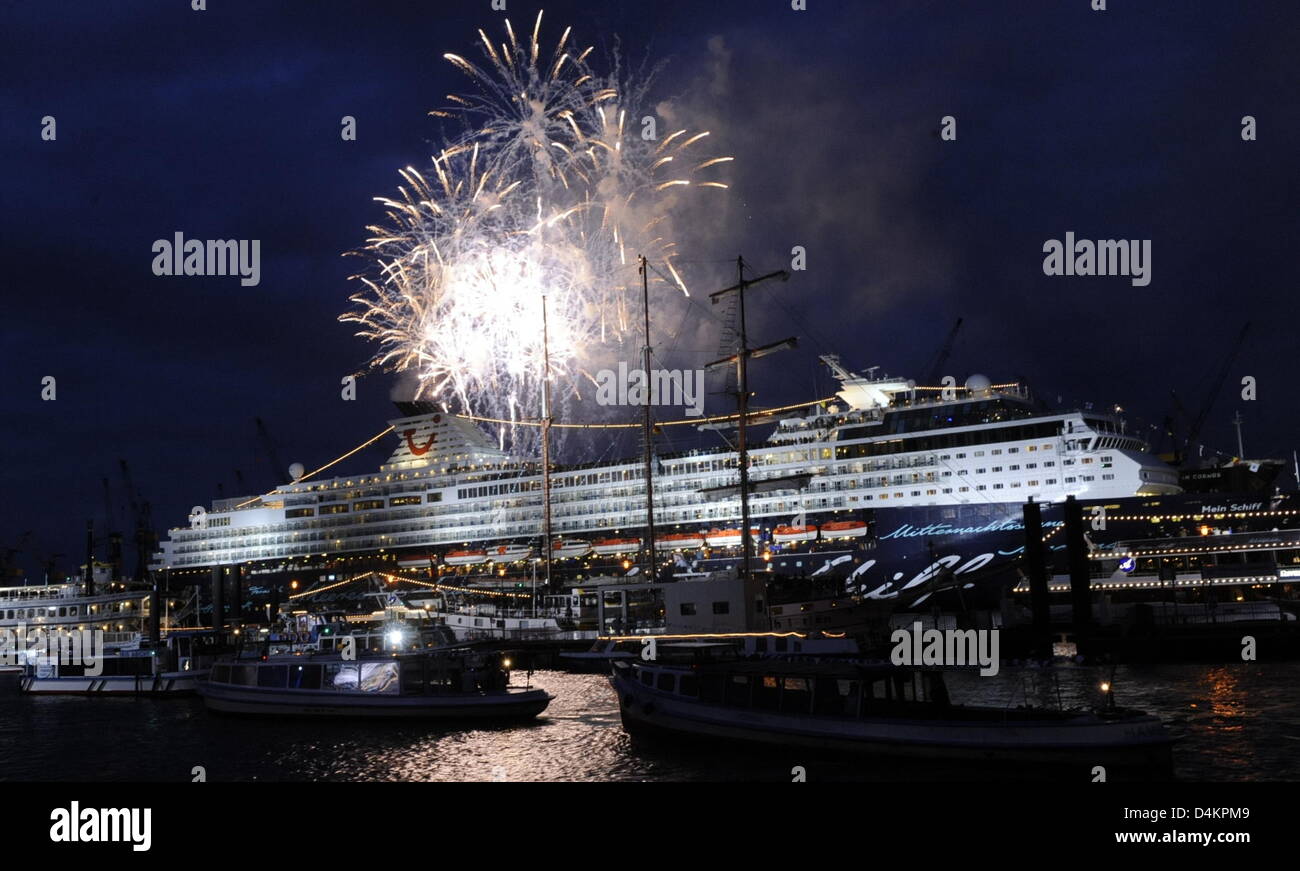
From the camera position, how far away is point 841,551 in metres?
72.5

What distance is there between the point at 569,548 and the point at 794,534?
84.5 feet

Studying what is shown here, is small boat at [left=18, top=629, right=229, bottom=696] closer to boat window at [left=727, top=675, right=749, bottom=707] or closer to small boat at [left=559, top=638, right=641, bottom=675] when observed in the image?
small boat at [left=559, top=638, right=641, bottom=675]

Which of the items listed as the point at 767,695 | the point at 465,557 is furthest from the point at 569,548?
the point at 767,695

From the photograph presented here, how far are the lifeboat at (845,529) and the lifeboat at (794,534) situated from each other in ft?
5.56

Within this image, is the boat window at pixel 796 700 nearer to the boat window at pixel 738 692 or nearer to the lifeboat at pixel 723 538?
the boat window at pixel 738 692

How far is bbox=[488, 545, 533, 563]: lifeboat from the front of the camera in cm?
10506

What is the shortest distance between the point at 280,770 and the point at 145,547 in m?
132

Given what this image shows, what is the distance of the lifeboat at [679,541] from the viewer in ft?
305

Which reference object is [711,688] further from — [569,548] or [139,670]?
[569,548]

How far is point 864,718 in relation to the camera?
2541cm

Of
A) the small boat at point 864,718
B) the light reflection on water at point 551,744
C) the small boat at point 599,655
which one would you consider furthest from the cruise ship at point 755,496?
the small boat at point 864,718

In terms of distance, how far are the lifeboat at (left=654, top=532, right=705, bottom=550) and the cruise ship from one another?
5.6 inches

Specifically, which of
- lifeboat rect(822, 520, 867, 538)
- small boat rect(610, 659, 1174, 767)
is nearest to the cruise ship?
lifeboat rect(822, 520, 867, 538)

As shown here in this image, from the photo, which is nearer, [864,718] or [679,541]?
[864,718]
